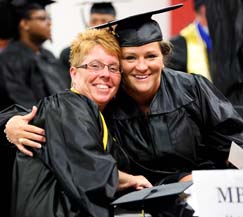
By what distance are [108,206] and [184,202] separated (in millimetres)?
346

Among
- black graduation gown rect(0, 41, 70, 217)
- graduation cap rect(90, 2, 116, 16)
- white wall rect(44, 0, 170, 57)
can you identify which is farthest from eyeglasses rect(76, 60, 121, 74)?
white wall rect(44, 0, 170, 57)

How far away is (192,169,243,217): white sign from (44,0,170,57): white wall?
4.45 meters

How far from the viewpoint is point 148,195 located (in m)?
2.96

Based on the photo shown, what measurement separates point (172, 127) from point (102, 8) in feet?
10.1

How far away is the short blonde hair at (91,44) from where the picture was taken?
129 inches

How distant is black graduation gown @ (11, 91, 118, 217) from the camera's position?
299 cm

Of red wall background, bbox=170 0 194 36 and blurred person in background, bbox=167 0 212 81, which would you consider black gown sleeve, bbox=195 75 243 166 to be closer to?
blurred person in background, bbox=167 0 212 81

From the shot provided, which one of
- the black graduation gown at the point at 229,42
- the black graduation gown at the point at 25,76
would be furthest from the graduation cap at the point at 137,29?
the black graduation gown at the point at 25,76

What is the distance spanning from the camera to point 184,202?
321cm

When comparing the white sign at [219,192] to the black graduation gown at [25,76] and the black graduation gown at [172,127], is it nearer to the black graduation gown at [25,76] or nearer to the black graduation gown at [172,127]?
the black graduation gown at [172,127]

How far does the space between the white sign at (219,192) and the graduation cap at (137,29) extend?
73 centimetres

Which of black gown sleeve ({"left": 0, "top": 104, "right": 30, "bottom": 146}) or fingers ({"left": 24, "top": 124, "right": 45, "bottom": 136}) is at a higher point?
fingers ({"left": 24, "top": 124, "right": 45, "bottom": 136})

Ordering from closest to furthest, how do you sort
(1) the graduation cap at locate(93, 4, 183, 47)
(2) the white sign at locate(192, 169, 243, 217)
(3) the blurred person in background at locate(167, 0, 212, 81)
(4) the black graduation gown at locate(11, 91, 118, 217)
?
(2) the white sign at locate(192, 169, 243, 217)
(4) the black graduation gown at locate(11, 91, 118, 217)
(1) the graduation cap at locate(93, 4, 183, 47)
(3) the blurred person in background at locate(167, 0, 212, 81)

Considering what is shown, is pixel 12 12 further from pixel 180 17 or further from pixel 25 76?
pixel 180 17
